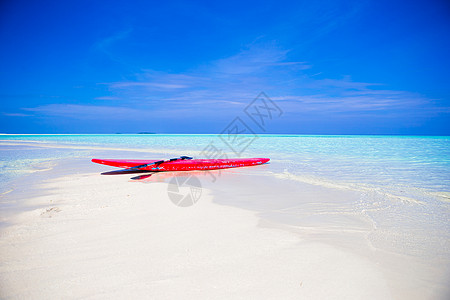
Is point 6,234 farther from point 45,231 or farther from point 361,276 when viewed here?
point 361,276

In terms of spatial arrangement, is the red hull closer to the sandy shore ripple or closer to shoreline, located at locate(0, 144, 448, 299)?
shoreline, located at locate(0, 144, 448, 299)

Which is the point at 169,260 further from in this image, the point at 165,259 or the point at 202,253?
the point at 202,253

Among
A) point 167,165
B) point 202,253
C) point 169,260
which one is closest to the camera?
point 169,260

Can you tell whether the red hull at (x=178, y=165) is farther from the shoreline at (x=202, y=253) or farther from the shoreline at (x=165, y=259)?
the shoreline at (x=165, y=259)

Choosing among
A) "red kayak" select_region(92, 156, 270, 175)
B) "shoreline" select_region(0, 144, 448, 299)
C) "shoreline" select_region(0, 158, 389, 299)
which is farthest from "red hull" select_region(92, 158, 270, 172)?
"shoreline" select_region(0, 158, 389, 299)

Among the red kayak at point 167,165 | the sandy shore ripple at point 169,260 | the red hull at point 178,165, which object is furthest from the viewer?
the red hull at point 178,165

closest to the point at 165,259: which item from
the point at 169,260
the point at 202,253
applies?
the point at 169,260

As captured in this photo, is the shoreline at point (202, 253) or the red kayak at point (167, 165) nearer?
the shoreline at point (202, 253)

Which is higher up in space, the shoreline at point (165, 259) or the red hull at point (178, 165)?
the red hull at point (178, 165)

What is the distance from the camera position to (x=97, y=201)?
441 cm

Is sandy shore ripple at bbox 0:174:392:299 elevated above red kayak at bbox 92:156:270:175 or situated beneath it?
situated beneath

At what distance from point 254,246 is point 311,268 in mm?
681

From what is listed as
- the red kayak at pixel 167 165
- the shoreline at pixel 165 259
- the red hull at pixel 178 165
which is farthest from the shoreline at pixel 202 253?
the red hull at pixel 178 165

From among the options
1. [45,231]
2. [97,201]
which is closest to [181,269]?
[45,231]
